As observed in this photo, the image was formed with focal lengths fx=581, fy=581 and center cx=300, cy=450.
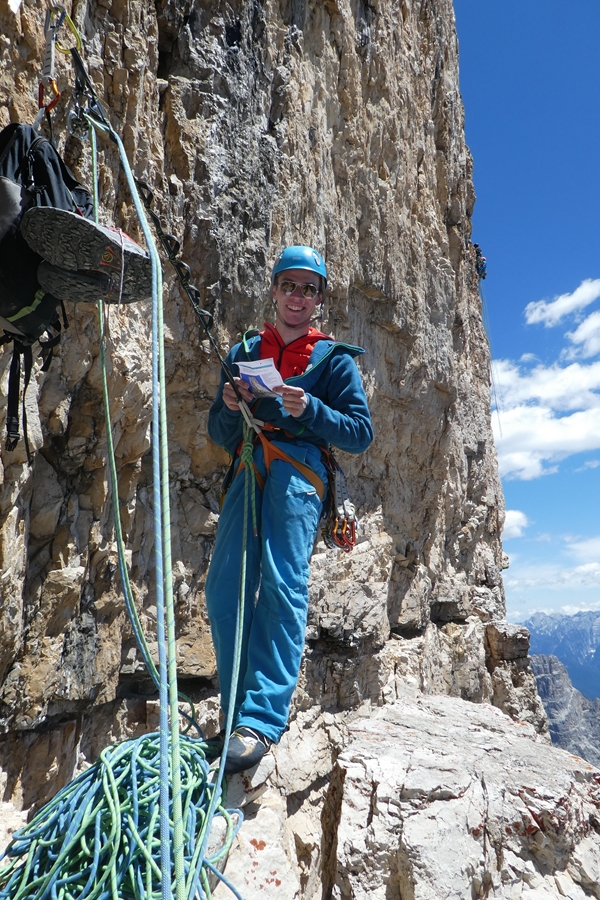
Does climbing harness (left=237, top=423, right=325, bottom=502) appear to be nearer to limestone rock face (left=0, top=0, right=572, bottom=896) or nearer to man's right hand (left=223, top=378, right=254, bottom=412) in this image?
man's right hand (left=223, top=378, right=254, bottom=412)

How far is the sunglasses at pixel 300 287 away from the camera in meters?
2.97

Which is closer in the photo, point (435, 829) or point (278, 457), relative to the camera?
point (278, 457)

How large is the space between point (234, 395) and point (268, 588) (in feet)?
3.01

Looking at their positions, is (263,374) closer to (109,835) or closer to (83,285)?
(83,285)

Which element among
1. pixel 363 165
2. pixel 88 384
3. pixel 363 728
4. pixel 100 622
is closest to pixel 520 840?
pixel 363 728

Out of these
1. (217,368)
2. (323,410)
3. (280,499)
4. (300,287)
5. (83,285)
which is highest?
(217,368)

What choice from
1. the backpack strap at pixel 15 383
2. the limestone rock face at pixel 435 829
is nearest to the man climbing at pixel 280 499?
the limestone rock face at pixel 435 829

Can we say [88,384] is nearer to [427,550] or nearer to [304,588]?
[304,588]

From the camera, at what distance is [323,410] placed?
2.69m

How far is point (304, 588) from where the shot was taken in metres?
2.59

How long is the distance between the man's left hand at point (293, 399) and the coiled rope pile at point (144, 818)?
825mm

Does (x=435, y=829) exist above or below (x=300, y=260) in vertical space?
below

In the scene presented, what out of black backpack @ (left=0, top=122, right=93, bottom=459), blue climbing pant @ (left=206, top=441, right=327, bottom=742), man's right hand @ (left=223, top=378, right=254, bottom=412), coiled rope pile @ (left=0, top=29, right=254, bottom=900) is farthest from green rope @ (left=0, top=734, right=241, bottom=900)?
black backpack @ (left=0, top=122, right=93, bottom=459)

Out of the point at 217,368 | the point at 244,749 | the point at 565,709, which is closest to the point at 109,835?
the point at 244,749
